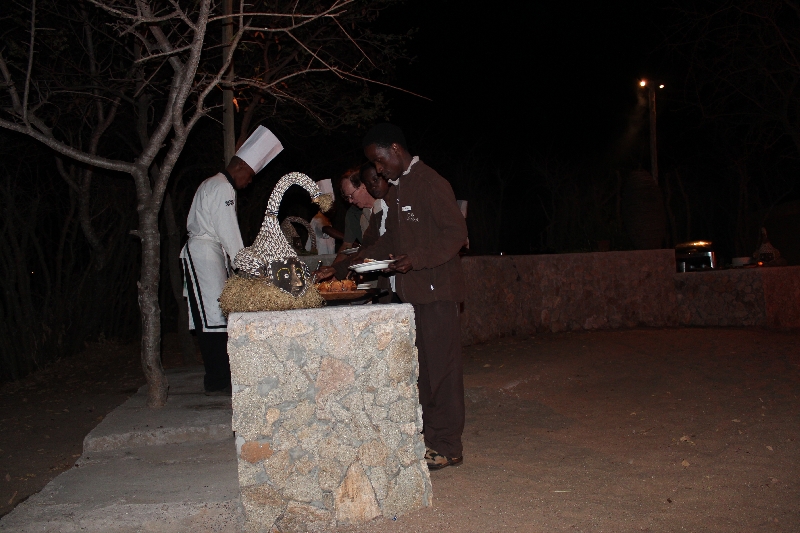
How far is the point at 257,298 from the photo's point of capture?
3.36 meters

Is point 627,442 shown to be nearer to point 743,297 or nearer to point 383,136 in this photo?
point 383,136

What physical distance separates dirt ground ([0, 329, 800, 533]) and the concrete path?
72 centimetres

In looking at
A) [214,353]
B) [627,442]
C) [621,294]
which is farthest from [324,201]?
[621,294]

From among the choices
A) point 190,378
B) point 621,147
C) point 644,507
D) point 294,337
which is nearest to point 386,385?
point 294,337

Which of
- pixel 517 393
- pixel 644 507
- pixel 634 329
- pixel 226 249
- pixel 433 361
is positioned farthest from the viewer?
pixel 634 329

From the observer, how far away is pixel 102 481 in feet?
12.1

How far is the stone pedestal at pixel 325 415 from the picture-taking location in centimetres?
320

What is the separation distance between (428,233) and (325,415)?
1.24m

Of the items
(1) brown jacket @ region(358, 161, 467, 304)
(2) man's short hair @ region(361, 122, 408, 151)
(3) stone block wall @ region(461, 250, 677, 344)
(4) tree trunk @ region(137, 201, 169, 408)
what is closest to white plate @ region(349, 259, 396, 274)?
(1) brown jacket @ region(358, 161, 467, 304)

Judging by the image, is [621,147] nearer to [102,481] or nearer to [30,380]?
[30,380]

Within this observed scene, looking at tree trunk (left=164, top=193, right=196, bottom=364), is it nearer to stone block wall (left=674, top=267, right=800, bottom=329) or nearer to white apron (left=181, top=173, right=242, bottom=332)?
white apron (left=181, top=173, right=242, bottom=332)

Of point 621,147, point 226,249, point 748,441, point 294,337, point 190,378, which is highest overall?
point 621,147

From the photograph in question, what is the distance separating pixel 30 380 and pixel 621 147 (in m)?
17.8

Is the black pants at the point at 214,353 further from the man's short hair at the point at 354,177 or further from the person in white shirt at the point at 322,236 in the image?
the person in white shirt at the point at 322,236
